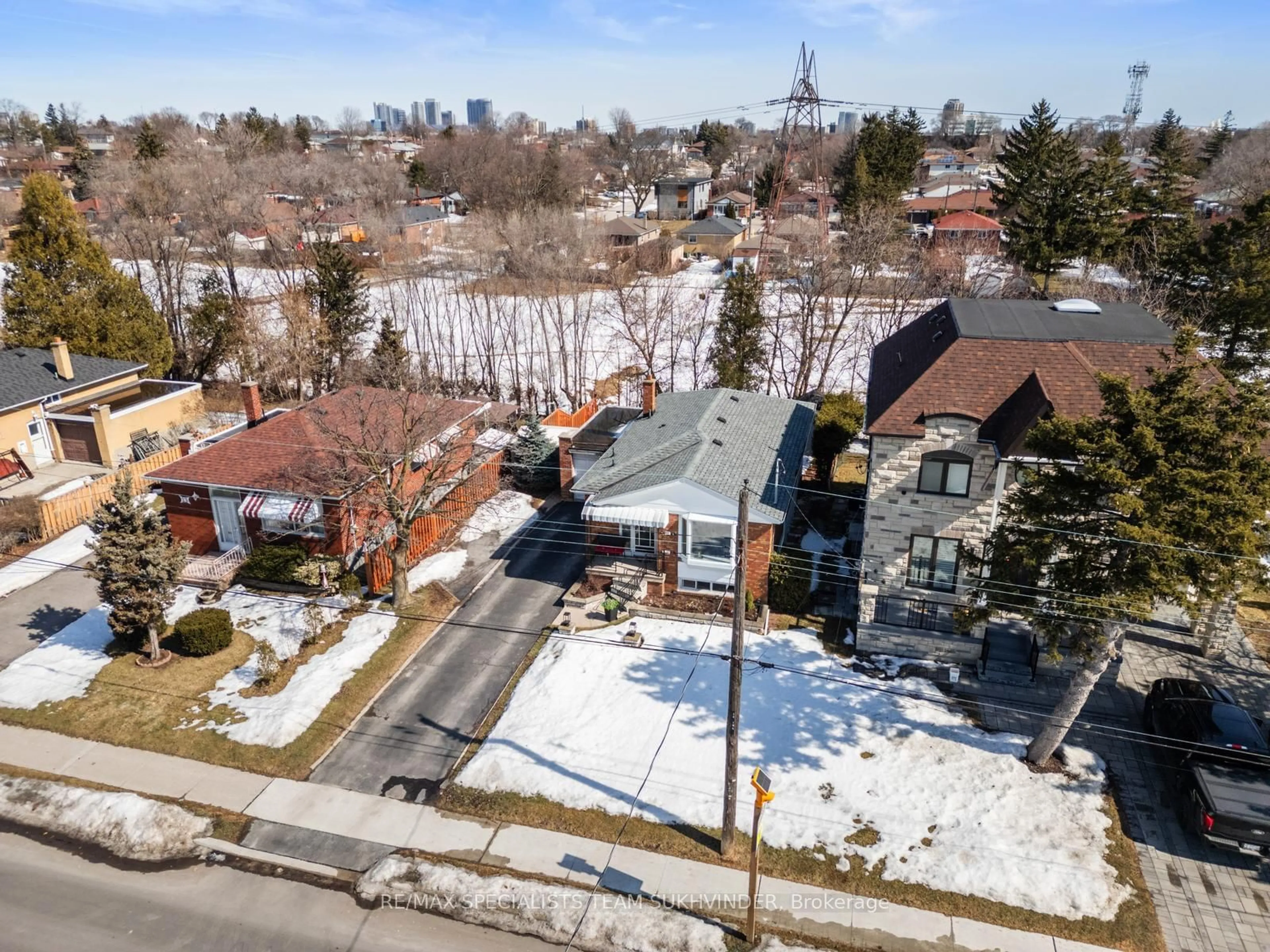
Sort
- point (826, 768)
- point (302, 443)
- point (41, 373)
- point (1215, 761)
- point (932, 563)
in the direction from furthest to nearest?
point (41, 373) → point (302, 443) → point (932, 563) → point (826, 768) → point (1215, 761)

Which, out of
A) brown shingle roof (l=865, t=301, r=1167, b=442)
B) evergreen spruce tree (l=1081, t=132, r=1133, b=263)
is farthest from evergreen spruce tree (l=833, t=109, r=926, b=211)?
brown shingle roof (l=865, t=301, r=1167, b=442)

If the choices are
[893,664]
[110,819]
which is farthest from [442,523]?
[893,664]

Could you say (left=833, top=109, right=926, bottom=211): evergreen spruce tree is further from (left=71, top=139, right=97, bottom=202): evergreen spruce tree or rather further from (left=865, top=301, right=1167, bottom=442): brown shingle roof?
(left=71, top=139, right=97, bottom=202): evergreen spruce tree

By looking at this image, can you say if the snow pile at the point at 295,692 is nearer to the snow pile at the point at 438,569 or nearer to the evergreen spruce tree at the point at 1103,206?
the snow pile at the point at 438,569

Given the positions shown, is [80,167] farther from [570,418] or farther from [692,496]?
[692,496]

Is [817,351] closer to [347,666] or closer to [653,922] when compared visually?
[347,666]
